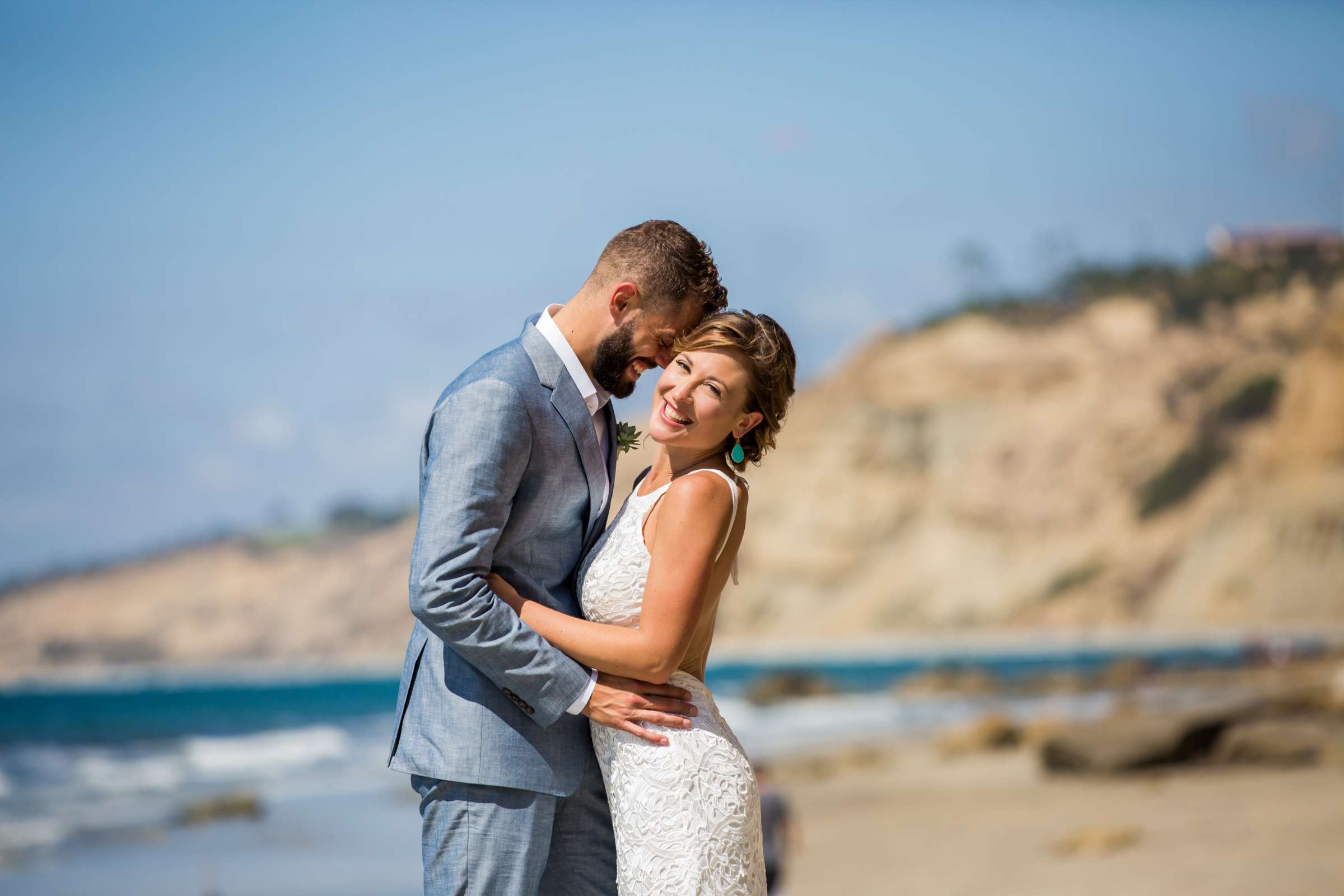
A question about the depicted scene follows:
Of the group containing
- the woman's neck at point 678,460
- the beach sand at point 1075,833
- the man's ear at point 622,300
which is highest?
the man's ear at point 622,300

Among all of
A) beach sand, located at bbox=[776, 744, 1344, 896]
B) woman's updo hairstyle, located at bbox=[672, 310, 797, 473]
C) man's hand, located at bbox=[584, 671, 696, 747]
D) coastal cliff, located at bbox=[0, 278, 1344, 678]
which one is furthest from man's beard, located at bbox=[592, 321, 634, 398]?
coastal cliff, located at bbox=[0, 278, 1344, 678]

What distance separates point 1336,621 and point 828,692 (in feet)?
60.1

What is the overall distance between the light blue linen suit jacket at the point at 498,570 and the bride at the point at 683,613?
9 cm

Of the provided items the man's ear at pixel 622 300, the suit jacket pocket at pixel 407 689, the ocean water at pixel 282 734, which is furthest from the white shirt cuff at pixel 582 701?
the ocean water at pixel 282 734

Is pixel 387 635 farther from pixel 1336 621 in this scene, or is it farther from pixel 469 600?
pixel 469 600

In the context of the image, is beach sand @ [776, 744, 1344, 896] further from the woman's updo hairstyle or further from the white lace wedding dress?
the woman's updo hairstyle

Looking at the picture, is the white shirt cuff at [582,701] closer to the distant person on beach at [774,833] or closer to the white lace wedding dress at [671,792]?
the white lace wedding dress at [671,792]

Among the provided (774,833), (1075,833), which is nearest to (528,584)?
(774,833)

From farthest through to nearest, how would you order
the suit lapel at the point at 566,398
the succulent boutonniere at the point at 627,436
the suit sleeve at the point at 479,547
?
the succulent boutonniere at the point at 627,436, the suit lapel at the point at 566,398, the suit sleeve at the point at 479,547

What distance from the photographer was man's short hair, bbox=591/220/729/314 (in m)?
3.19

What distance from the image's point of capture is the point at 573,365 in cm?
321

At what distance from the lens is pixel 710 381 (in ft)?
10.4

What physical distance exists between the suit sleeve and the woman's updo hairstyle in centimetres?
48

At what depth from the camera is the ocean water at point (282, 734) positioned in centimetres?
1638
